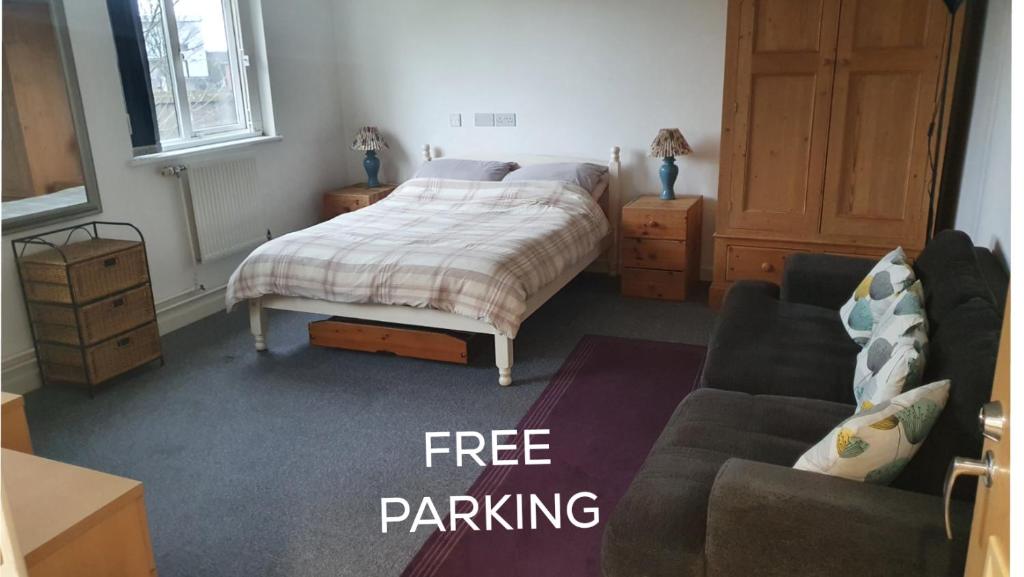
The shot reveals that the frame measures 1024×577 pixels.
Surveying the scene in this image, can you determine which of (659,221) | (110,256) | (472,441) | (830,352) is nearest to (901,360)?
(830,352)

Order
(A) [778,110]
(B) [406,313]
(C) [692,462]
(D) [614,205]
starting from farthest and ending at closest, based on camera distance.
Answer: (D) [614,205] < (A) [778,110] < (B) [406,313] < (C) [692,462]

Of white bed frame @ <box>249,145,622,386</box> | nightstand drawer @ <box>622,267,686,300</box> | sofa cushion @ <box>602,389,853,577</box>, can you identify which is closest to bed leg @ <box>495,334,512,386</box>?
white bed frame @ <box>249,145,622,386</box>

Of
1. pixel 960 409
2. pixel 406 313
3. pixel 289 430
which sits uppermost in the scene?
pixel 960 409

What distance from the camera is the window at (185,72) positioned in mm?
4008

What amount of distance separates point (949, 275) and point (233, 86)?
414 cm

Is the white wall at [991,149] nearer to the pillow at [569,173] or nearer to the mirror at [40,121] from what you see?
the pillow at [569,173]

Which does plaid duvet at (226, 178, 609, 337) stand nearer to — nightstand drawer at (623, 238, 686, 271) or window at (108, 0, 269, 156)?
nightstand drawer at (623, 238, 686, 271)

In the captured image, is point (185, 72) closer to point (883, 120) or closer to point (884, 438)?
point (883, 120)

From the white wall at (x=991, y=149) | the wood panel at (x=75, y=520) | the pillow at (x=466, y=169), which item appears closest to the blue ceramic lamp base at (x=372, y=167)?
the pillow at (x=466, y=169)

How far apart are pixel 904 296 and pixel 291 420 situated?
2.29 metres

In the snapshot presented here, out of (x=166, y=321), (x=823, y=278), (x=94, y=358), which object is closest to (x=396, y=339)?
(x=94, y=358)

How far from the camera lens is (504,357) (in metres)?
3.33

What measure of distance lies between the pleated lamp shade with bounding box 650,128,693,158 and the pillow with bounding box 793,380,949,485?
9.78ft

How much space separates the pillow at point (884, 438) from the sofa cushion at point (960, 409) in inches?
1.3
